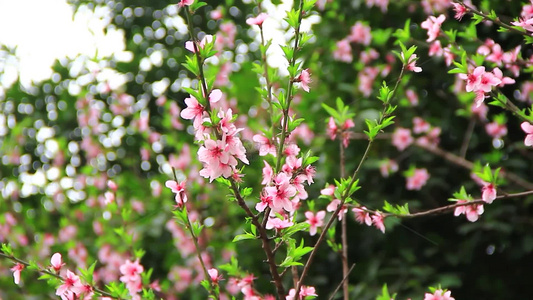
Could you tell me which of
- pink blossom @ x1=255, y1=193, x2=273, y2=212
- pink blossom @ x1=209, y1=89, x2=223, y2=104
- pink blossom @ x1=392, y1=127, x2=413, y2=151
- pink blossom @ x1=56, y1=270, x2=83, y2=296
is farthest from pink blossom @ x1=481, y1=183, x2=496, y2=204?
pink blossom @ x1=392, y1=127, x2=413, y2=151

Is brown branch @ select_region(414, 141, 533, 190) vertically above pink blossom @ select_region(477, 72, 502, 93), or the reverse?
pink blossom @ select_region(477, 72, 502, 93)

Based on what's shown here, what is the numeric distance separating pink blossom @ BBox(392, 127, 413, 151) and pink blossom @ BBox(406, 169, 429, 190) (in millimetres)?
188

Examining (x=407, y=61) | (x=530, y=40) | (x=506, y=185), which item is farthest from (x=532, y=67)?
(x=506, y=185)

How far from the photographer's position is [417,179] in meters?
3.11

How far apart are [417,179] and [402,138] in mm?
268

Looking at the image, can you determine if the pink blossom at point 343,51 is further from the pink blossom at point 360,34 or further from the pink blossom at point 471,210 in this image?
the pink blossom at point 471,210

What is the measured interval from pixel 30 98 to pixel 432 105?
3.35 meters

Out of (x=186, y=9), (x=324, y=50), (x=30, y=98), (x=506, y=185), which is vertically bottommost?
(x=30, y=98)

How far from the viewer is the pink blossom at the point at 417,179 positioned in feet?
10.2

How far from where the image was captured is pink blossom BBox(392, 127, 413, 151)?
3.23 meters

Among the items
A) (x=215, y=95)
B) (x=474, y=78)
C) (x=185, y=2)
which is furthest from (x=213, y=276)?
(x=474, y=78)

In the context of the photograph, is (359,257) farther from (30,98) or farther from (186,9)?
(30,98)

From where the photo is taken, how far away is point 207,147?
1.26 m

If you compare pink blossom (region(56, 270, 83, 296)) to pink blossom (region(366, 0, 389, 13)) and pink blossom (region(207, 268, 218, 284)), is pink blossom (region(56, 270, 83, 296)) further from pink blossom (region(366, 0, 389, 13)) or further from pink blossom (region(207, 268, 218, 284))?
pink blossom (region(366, 0, 389, 13))
